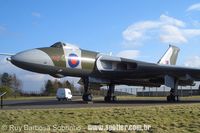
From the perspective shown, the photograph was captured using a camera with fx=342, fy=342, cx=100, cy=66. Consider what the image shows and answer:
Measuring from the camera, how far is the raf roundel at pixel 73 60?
23794mm

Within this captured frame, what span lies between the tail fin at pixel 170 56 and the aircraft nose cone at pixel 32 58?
1691cm

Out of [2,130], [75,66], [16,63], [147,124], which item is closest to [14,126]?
[2,130]

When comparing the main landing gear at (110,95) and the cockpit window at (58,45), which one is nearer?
the cockpit window at (58,45)

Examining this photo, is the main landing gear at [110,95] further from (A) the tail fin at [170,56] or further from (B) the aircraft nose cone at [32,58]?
(A) the tail fin at [170,56]

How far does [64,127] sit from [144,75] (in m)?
15.9

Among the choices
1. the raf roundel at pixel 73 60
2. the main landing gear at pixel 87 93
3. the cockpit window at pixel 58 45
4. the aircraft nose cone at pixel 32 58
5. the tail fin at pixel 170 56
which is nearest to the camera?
the aircraft nose cone at pixel 32 58

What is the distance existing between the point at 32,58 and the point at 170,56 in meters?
18.9

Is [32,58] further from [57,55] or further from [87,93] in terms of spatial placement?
[87,93]

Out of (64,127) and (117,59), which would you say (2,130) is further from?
(117,59)

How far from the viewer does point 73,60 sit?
2402 centimetres

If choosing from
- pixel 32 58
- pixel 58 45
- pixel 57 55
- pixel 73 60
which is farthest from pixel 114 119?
pixel 58 45

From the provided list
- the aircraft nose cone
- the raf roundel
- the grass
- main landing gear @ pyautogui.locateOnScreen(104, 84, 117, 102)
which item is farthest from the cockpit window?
the grass

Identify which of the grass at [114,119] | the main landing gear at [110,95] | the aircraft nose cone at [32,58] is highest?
the aircraft nose cone at [32,58]

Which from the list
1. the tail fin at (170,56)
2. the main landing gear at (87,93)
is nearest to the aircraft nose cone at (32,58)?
the main landing gear at (87,93)
